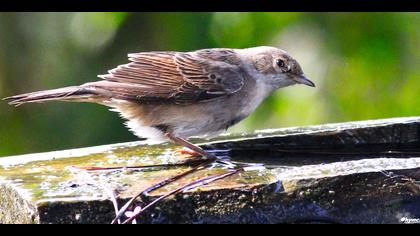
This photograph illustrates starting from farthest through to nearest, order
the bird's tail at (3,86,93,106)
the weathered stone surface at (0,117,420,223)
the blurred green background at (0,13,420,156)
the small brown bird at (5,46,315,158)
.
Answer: the blurred green background at (0,13,420,156) < the small brown bird at (5,46,315,158) < the bird's tail at (3,86,93,106) < the weathered stone surface at (0,117,420,223)

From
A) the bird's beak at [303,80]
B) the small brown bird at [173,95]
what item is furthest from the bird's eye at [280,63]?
the small brown bird at [173,95]

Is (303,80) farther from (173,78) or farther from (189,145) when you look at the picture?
(189,145)

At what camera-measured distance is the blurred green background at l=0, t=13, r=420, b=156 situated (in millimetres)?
8141

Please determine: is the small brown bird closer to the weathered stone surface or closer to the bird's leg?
the bird's leg

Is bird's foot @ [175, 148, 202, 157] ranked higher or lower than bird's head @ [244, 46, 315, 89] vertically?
lower

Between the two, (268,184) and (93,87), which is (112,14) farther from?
(268,184)

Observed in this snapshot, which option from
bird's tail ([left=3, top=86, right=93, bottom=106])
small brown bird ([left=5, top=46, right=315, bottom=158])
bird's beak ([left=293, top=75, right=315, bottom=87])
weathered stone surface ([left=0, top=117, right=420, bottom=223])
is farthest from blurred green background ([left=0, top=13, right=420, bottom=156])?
weathered stone surface ([left=0, top=117, right=420, bottom=223])

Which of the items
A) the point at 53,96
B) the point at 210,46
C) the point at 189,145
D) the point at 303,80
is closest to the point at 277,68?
the point at 303,80

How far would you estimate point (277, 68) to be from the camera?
23.1ft

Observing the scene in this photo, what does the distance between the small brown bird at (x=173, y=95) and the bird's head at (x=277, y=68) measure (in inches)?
9.5

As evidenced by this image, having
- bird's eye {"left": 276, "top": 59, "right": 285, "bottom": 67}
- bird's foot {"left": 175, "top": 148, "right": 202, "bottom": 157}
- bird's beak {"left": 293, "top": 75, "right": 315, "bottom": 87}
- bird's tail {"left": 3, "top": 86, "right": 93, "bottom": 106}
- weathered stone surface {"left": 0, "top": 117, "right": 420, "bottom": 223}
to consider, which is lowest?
weathered stone surface {"left": 0, "top": 117, "right": 420, "bottom": 223}

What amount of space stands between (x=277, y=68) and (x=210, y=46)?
1.56m

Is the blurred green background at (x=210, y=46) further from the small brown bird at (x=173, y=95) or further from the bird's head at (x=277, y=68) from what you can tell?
the small brown bird at (x=173, y=95)

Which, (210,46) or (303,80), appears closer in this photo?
(303,80)
